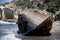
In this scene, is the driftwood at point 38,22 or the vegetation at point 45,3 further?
the vegetation at point 45,3

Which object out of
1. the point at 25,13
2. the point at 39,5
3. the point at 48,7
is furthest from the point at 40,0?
the point at 25,13

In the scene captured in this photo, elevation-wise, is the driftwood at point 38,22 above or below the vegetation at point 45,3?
above

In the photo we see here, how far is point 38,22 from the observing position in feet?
83.7

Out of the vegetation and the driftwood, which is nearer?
the driftwood

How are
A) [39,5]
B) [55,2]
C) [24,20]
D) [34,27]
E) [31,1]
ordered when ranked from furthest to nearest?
1. [31,1]
2. [39,5]
3. [55,2]
4. [24,20]
5. [34,27]

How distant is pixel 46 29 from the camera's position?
2636 cm

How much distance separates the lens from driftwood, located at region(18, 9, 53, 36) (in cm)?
2549

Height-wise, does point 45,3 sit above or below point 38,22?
below

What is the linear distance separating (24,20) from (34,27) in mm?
2563

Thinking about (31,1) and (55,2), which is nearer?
(55,2)

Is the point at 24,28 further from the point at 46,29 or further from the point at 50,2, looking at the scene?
the point at 50,2

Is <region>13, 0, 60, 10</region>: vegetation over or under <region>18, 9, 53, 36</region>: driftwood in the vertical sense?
under

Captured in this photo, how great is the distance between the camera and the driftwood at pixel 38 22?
25.5 meters

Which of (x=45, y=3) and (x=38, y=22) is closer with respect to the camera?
(x=38, y=22)
